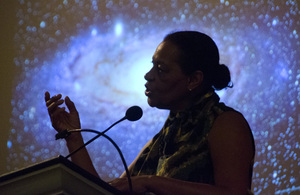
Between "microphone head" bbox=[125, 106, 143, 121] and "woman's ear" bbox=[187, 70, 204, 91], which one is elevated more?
"woman's ear" bbox=[187, 70, 204, 91]

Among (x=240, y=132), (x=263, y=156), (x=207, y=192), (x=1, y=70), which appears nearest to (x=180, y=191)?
(x=207, y=192)

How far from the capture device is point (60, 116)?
1.36 meters

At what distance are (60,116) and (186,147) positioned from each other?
391 mm

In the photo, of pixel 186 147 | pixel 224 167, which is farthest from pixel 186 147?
pixel 224 167

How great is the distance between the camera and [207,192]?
3.22ft

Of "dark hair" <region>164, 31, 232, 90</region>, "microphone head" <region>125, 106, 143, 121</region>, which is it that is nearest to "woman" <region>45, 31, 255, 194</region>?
"dark hair" <region>164, 31, 232, 90</region>

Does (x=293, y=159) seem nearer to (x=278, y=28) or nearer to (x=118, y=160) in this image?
(x=278, y=28)

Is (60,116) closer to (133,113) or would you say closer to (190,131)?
(133,113)

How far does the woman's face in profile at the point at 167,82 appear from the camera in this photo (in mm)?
1273

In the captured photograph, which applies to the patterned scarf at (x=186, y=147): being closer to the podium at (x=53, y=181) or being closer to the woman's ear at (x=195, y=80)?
the woman's ear at (x=195, y=80)

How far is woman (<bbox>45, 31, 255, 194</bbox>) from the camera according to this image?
102 cm

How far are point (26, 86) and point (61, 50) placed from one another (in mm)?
234

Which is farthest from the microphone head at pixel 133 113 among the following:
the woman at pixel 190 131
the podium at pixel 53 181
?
the podium at pixel 53 181

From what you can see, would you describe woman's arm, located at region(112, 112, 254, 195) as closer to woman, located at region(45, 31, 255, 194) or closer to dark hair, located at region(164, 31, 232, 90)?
woman, located at region(45, 31, 255, 194)
